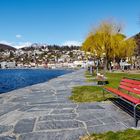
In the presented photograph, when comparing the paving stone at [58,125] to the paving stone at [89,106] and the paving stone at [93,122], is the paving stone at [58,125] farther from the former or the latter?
the paving stone at [89,106]

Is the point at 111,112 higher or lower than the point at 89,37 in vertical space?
lower

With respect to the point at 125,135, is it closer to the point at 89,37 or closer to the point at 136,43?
the point at 89,37

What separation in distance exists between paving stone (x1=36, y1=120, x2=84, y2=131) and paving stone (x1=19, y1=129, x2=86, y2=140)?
44 cm

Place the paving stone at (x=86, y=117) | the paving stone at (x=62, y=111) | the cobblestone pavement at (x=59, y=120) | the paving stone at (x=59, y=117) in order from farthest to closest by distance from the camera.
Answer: the paving stone at (x=62, y=111)
the paving stone at (x=59, y=117)
the paving stone at (x=86, y=117)
the cobblestone pavement at (x=59, y=120)

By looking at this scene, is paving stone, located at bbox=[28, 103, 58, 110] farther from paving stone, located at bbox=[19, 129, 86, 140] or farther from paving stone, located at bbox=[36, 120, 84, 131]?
paving stone, located at bbox=[19, 129, 86, 140]

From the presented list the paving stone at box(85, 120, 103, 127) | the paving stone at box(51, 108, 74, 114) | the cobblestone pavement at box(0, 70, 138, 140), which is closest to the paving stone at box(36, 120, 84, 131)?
the cobblestone pavement at box(0, 70, 138, 140)

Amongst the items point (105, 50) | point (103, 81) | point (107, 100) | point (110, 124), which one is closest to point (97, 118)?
point (110, 124)

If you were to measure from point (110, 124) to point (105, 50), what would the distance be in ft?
172

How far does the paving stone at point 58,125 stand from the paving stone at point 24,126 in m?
0.20

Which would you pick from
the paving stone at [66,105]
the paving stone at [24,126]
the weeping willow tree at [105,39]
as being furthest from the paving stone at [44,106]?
the weeping willow tree at [105,39]

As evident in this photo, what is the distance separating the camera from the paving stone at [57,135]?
7073mm

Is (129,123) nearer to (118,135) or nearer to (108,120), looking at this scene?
(108,120)

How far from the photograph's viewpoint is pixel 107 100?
12.7m

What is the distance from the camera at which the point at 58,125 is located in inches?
324
